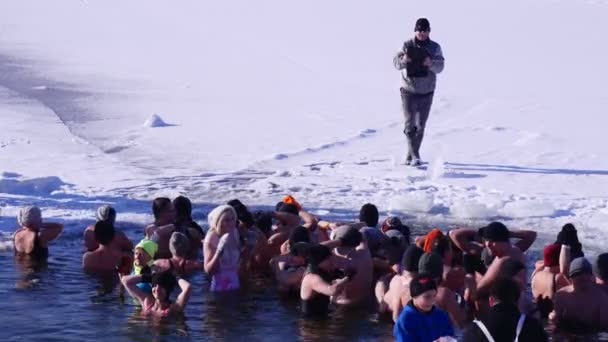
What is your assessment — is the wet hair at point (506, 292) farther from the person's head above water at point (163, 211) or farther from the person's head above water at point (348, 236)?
the person's head above water at point (163, 211)

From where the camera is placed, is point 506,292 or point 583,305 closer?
point 506,292

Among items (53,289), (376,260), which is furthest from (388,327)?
(53,289)

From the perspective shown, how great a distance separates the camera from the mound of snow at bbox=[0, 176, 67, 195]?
1493 centimetres

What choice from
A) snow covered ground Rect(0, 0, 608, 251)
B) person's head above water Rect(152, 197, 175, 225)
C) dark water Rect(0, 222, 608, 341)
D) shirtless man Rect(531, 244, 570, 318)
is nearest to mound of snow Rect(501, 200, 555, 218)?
snow covered ground Rect(0, 0, 608, 251)

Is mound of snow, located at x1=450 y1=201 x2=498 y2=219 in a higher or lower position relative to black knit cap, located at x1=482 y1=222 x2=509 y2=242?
higher

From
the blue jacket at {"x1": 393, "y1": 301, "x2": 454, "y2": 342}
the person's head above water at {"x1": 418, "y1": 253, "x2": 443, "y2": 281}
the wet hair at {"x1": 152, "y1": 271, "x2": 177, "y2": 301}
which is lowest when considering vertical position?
the blue jacket at {"x1": 393, "y1": 301, "x2": 454, "y2": 342}

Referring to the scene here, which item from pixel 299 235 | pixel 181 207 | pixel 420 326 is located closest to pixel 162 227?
pixel 181 207

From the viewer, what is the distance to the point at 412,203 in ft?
47.7

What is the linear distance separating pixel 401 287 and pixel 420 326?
2204 mm

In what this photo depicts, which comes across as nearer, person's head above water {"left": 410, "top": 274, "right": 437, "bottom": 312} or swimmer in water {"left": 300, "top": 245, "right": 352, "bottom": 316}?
person's head above water {"left": 410, "top": 274, "right": 437, "bottom": 312}

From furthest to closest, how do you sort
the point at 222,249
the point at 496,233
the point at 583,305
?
the point at 222,249
the point at 496,233
the point at 583,305

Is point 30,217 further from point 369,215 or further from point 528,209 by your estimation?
point 528,209

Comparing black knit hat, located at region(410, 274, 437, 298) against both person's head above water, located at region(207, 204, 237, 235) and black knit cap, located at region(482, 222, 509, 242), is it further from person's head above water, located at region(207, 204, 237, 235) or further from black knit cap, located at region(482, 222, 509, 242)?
person's head above water, located at region(207, 204, 237, 235)

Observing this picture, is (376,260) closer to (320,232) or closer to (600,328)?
(320,232)
